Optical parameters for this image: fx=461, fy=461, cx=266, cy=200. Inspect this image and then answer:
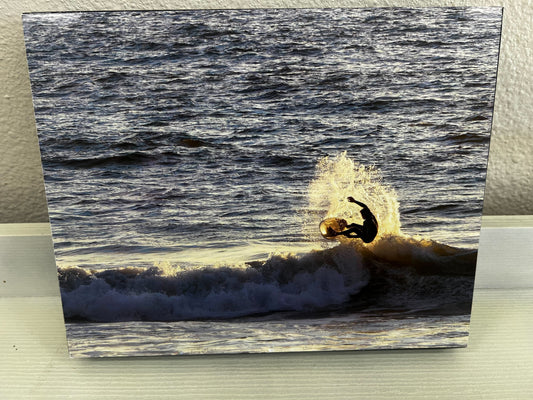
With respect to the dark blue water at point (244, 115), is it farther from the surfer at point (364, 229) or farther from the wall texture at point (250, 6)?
the wall texture at point (250, 6)

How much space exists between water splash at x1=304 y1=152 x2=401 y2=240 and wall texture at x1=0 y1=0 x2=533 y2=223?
258 millimetres

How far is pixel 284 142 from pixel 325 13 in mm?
173

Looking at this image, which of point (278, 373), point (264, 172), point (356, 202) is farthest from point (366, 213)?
point (278, 373)

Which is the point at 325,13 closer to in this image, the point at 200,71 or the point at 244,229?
the point at 200,71

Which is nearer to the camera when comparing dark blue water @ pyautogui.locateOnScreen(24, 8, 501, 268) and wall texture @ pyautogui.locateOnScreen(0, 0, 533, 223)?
dark blue water @ pyautogui.locateOnScreen(24, 8, 501, 268)

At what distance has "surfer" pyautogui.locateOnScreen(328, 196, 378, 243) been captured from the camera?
66 cm

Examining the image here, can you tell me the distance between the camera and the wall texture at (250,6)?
2.29 ft

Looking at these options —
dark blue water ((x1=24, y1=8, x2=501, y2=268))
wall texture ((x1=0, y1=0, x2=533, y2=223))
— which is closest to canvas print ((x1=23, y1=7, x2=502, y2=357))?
dark blue water ((x1=24, y1=8, x2=501, y2=268))

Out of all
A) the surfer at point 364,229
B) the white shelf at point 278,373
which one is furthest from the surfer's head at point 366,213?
the white shelf at point 278,373

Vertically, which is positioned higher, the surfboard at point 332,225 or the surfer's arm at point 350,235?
the surfboard at point 332,225

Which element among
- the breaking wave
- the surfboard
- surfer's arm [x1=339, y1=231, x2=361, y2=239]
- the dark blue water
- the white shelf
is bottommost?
the white shelf

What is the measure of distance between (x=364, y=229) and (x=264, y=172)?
0.54 ft

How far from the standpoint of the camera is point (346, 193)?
0.65 metres

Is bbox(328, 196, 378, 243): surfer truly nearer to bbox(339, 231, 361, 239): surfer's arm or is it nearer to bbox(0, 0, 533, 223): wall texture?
bbox(339, 231, 361, 239): surfer's arm
